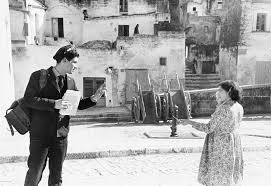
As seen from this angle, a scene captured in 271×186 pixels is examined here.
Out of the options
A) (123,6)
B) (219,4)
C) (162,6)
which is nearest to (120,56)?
(123,6)

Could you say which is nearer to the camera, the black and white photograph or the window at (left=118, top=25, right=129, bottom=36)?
the black and white photograph

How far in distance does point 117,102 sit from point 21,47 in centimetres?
687

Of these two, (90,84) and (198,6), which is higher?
(198,6)

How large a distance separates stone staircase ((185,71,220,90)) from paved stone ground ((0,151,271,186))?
14.5m

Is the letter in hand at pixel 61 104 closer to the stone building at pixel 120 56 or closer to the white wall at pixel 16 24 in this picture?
the stone building at pixel 120 56

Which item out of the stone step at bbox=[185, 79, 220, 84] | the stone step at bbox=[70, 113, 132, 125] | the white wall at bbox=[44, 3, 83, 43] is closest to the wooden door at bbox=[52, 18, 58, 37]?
the white wall at bbox=[44, 3, 83, 43]

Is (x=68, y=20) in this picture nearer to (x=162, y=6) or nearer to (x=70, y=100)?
(x=162, y=6)

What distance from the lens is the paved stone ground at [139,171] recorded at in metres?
5.50

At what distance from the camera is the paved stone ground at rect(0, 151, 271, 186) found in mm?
5500

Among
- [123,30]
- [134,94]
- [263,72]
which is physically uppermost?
[123,30]

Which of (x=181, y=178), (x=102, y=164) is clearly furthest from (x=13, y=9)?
(x=181, y=178)

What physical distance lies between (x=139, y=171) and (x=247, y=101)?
1303 centimetres

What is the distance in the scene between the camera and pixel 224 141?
4184 millimetres

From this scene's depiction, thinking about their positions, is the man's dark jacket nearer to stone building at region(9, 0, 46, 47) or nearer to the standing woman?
the standing woman
